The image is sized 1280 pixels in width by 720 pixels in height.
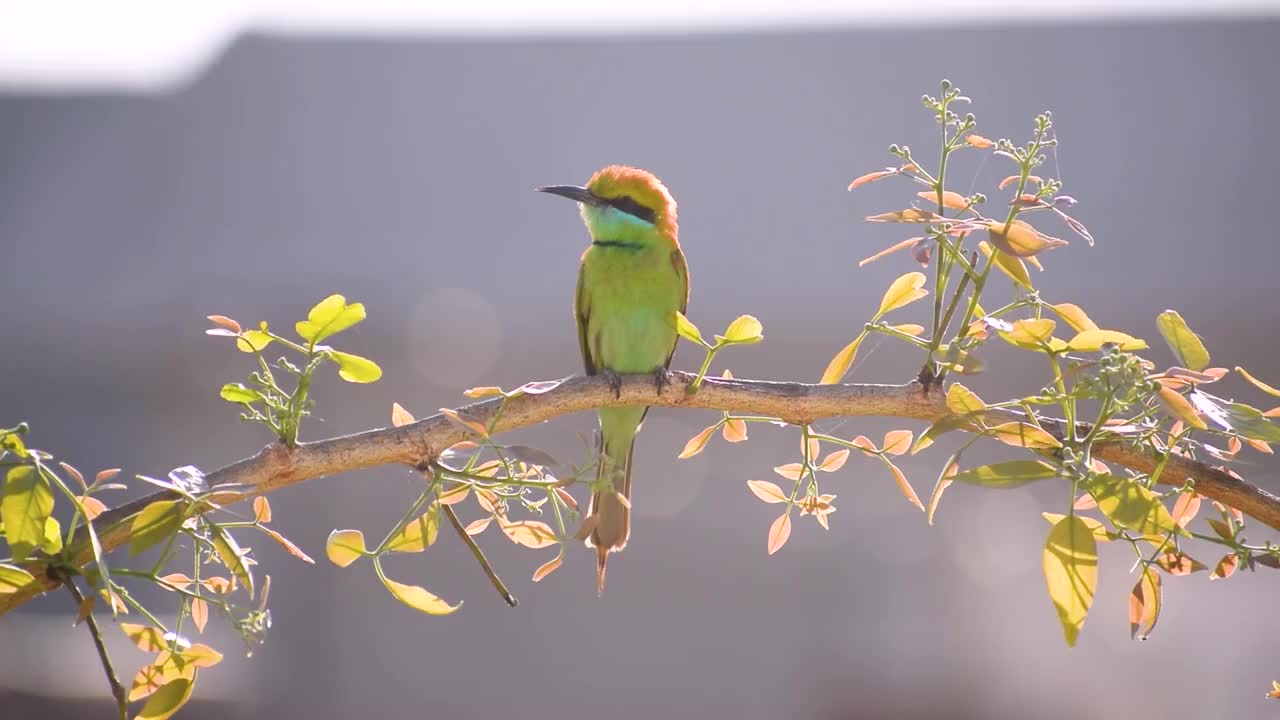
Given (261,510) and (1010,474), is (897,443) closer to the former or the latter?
(1010,474)

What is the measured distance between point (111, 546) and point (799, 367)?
514 centimetres

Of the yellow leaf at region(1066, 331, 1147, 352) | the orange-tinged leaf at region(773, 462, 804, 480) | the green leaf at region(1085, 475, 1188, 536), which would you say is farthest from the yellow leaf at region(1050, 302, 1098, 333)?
the orange-tinged leaf at region(773, 462, 804, 480)

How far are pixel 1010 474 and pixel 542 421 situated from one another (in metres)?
0.33

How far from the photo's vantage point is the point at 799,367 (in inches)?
229

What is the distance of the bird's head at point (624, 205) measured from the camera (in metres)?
2.17

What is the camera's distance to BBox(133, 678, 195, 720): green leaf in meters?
0.79

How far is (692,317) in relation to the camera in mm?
5312

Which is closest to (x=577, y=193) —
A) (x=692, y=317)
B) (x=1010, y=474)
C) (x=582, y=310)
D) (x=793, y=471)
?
(x=582, y=310)

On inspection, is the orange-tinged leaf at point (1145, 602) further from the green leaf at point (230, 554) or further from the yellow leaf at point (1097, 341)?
the green leaf at point (230, 554)

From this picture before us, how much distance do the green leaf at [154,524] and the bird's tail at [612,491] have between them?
27 cm

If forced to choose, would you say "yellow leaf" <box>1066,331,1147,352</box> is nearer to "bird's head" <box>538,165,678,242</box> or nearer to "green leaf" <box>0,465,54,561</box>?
"green leaf" <box>0,465,54,561</box>

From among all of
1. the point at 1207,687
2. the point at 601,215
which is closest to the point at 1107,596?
the point at 1207,687

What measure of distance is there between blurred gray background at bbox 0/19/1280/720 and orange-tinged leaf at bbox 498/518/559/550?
4.11m

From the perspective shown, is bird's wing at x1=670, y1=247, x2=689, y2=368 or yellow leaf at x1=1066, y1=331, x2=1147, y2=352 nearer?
yellow leaf at x1=1066, y1=331, x2=1147, y2=352
